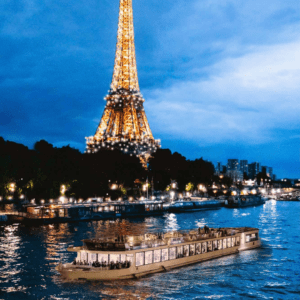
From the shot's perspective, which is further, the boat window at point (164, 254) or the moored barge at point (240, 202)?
the moored barge at point (240, 202)

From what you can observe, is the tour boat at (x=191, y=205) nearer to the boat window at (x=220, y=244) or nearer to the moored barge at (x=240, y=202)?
the moored barge at (x=240, y=202)

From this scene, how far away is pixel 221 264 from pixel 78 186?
169 feet

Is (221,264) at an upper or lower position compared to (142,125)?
lower

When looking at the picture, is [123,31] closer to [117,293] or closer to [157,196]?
[157,196]

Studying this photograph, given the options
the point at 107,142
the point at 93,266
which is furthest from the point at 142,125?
the point at 93,266

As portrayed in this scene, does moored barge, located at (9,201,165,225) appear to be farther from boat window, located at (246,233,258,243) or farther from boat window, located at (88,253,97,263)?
boat window, located at (88,253,97,263)

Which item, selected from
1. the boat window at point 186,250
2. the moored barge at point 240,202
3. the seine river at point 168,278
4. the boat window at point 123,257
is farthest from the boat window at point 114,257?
the moored barge at point 240,202

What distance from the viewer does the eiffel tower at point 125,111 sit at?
132625 millimetres

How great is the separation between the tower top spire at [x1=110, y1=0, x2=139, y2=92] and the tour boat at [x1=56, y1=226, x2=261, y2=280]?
10443 cm

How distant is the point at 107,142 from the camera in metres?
133

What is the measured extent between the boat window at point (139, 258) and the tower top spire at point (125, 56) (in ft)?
358

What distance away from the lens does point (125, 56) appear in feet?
451

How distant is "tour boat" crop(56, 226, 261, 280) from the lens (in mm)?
29734

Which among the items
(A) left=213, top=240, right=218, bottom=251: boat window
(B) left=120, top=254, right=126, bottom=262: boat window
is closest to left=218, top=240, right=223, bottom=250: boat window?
(A) left=213, top=240, right=218, bottom=251: boat window
